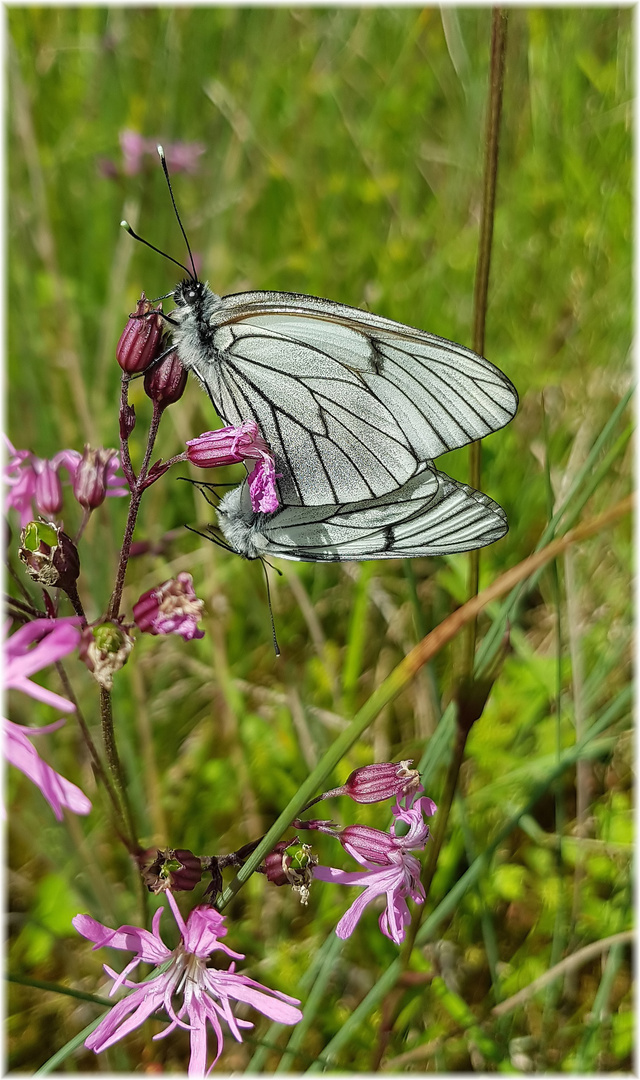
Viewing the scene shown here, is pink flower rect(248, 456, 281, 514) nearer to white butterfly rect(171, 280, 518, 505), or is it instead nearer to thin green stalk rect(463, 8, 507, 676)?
white butterfly rect(171, 280, 518, 505)

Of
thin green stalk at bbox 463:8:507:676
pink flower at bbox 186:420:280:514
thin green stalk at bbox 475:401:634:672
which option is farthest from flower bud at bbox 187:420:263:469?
thin green stalk at bbox 475:401:634:672

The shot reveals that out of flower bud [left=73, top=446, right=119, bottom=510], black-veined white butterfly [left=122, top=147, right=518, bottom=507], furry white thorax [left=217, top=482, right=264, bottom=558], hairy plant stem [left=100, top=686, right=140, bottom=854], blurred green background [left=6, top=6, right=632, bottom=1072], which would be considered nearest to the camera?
hairy plant stem [left=100, top=686, right=140, bottom=854]

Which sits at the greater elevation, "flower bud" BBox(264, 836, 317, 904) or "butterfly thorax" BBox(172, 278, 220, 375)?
"butterfly thorax" BBox(172, 278, 220, 375)

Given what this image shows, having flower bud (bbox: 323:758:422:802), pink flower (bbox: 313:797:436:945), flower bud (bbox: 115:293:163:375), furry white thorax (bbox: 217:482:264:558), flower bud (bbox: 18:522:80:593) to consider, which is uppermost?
flower bud (bbox: 115:293:163:375)

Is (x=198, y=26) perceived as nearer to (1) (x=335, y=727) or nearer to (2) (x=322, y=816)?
(1) (x=335, y=727)

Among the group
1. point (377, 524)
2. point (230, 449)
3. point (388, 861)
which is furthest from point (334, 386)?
point (388, 861)

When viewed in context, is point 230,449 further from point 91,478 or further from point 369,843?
point 369,843

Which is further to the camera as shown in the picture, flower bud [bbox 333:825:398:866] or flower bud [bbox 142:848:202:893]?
flower bud [bbox 333:825:398:866]

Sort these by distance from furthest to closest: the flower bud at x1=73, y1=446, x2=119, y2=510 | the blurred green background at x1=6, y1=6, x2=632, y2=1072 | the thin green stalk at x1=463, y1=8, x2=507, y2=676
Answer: the blurred green background at x1=6, y1=6, x2=632, y2=1072 < the flower bud at x1=73, y1=446, x2=119, y2=510 < the thin green stalk at x1=463, y1=8, x2=507, y2=676

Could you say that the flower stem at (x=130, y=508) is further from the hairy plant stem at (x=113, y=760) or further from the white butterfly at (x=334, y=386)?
the white butterfly at (x=334, y=386)
